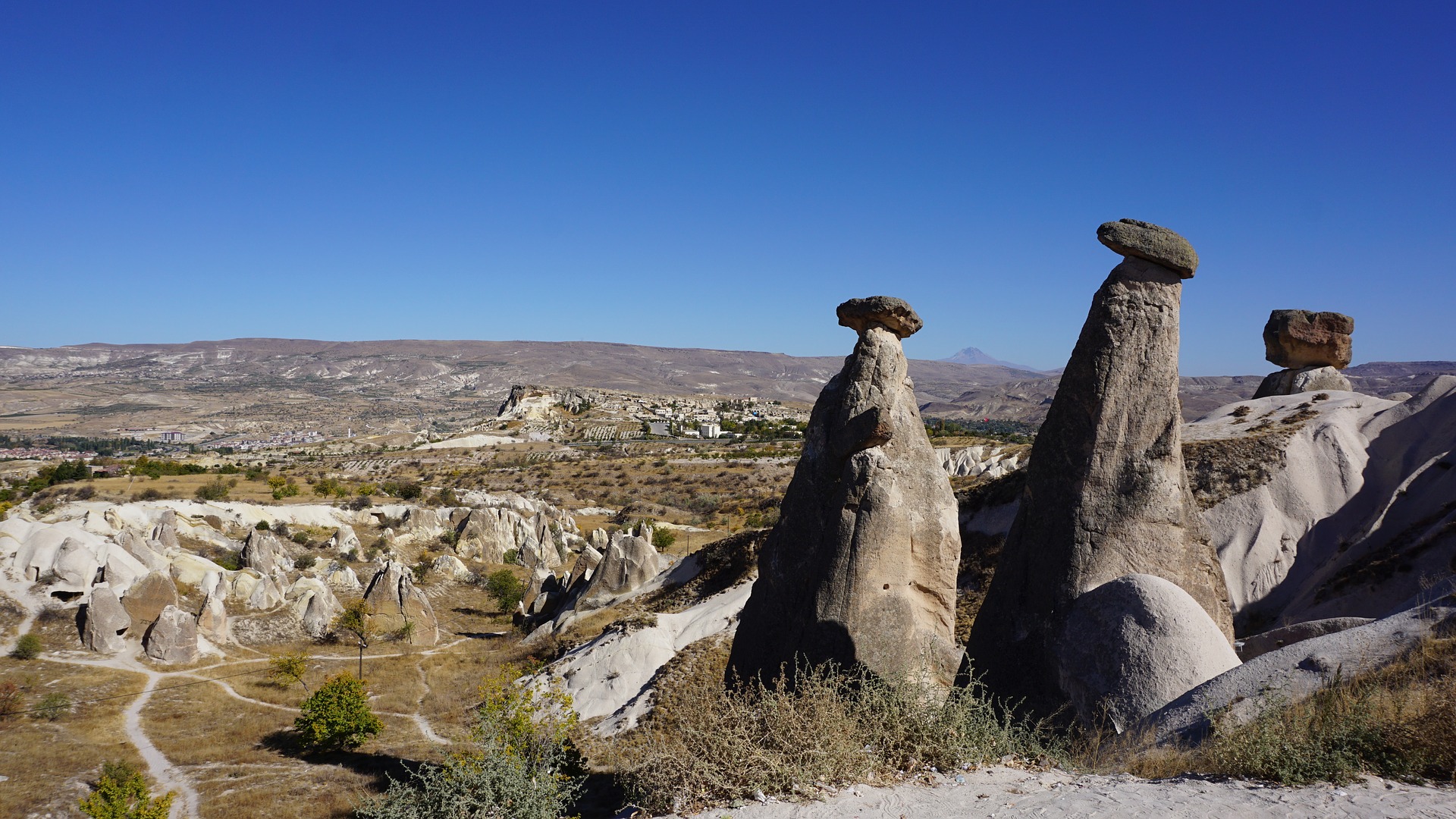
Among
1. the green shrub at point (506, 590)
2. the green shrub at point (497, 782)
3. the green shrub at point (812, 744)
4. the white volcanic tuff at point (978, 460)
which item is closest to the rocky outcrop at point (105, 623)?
the green shrub at point (506, 590)

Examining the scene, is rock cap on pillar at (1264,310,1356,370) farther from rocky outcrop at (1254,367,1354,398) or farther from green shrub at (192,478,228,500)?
green shrub at (192,478,228,500)

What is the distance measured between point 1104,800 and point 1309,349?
2135cm

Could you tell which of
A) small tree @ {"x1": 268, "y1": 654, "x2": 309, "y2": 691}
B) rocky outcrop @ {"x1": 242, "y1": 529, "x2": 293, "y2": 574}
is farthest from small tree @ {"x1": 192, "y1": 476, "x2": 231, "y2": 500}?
small tree @ {"x1": 268, "y1": 654, "x2": 309, "y2": 691}

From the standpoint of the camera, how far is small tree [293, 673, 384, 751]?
1482 cm

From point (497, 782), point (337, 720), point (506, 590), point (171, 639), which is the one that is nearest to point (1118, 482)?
point (497, 782)

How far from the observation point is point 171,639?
20578 mm

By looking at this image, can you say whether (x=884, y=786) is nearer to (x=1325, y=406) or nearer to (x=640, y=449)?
(x=1325, y=406)

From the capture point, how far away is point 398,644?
902 inches

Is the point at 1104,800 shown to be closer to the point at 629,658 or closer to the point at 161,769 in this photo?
the point at 629,658

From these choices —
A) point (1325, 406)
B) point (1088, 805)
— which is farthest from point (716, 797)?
point (1325, 406)

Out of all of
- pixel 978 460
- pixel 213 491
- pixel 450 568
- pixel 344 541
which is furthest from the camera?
pixel 978 460

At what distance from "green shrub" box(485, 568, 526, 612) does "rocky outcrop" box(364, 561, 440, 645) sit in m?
3.02

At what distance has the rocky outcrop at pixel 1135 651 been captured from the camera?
254 inches

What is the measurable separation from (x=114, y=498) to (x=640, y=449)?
4213 centimetres
